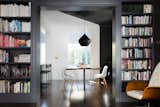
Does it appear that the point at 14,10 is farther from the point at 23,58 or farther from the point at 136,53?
the point at 136,53

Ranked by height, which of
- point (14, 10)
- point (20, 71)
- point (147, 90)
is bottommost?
point (147, 90)

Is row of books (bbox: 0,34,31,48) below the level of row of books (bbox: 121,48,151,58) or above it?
above

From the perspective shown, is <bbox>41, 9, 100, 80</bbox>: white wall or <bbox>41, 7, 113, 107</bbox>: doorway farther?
<bbox>41, 9, 100, 80</bbox>: white wall

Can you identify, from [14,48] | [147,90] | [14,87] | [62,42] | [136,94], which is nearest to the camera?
[147,90]

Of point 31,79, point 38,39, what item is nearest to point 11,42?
point 38,39

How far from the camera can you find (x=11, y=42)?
20.8ft

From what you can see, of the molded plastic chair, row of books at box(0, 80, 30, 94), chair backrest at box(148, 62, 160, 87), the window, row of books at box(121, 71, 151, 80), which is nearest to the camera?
the molded plastic chair

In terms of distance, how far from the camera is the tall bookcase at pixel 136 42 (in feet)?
21.3

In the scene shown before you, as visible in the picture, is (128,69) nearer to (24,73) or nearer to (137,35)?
(137,35)

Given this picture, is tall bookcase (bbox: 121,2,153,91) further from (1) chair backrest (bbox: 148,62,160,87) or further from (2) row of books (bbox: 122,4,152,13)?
(1) chair backrest (bbox: 148,62,160,87)

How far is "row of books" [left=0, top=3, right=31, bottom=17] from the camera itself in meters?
6.29

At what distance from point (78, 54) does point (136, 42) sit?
7393 mm

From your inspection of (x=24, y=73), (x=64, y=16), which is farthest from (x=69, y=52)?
(x=24, y=73)

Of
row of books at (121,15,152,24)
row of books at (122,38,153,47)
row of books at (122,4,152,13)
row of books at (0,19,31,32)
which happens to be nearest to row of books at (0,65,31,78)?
row of books at (0,19,31,32)
